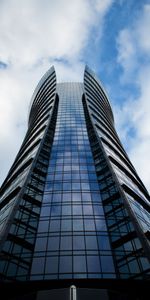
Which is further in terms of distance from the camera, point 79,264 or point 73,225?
point 73,225

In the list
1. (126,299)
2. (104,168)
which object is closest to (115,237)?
(126,299)

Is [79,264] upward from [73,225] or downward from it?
downward

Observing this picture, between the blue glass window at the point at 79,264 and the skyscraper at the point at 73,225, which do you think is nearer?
the blue glass window at the point at 79,264

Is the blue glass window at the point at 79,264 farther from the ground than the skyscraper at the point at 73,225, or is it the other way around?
the skyscraper at the point at 73,225

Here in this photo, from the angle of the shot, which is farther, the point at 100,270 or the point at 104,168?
the point at 104,168

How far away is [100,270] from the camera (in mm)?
21156

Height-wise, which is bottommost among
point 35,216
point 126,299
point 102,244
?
point 126,299

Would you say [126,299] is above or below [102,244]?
below

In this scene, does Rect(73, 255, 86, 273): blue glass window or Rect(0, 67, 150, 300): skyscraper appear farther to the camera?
Rect(0, 67, 150, 300): skyscraper

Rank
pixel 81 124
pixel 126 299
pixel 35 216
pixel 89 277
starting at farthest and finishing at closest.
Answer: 1. pixel 81 124
2. pixel 35 216
3. pixel 89 277
4. pixel 126 299

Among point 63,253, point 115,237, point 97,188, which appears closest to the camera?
point 63,253

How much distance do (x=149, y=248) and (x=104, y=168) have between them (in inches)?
604

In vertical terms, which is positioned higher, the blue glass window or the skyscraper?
the skyscraper

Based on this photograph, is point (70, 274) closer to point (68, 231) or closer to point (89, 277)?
point (89, 277)
